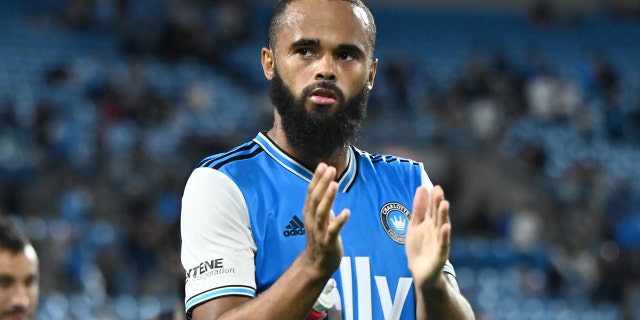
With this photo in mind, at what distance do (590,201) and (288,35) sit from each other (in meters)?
14.5

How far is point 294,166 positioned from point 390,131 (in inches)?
589

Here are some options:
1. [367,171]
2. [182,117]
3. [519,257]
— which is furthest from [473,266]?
[367,171]

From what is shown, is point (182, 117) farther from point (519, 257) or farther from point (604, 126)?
point (604, 126)

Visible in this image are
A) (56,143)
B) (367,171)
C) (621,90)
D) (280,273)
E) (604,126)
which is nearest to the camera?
(280,273)

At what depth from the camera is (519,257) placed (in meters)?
15.9

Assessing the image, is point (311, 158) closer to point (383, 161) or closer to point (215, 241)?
point (383, 161)

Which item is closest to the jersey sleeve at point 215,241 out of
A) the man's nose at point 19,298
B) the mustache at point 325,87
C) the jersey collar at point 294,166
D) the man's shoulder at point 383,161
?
the jersey collar at point 294,166

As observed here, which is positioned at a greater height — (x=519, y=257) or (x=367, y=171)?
(x=519, y=257)

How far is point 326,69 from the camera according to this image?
3494mm

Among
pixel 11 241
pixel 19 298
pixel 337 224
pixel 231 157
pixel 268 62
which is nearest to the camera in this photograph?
pixel 337 224

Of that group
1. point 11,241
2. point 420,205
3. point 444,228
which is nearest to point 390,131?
point 11,241

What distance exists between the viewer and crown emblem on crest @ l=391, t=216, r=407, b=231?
3627 millimetres

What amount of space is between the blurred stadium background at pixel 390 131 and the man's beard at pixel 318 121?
30.3ft

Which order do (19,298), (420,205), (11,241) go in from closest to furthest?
(420,205)
(19,298)
(11,241)
